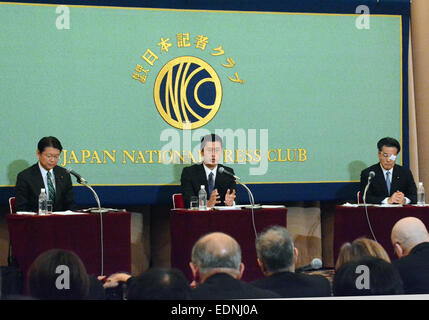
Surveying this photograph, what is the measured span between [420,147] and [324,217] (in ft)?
3.98

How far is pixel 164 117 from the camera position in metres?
5.95

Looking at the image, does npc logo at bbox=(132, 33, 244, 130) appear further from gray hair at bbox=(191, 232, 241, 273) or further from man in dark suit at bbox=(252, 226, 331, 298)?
gray hair at bbox=(191, 232, 241, 273)

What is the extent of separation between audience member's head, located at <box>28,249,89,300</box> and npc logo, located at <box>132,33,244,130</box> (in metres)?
4.07

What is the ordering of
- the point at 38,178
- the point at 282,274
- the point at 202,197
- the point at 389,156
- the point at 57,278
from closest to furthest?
the point at 57,278
the point at 282,274
the point at 38,178
the point at 202,197
the point at 389,156

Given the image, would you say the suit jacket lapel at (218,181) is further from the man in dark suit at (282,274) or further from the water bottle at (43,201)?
the man in dark suit at (282,274)

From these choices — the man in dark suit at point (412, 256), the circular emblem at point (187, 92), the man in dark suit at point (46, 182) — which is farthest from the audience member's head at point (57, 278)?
the circular emblem at point (187, 92)

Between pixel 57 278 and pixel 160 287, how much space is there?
0.33m

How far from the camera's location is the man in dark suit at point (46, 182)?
16.1 ft

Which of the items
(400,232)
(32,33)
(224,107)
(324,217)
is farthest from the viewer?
(324,217)

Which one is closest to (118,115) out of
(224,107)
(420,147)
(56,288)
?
(224,107)

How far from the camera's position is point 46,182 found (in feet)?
16.5

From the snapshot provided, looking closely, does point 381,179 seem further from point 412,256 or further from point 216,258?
point 216,258

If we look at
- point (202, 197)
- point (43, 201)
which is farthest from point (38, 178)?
point (202, 197)

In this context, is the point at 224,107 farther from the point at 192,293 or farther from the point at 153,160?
the point at 192,293
